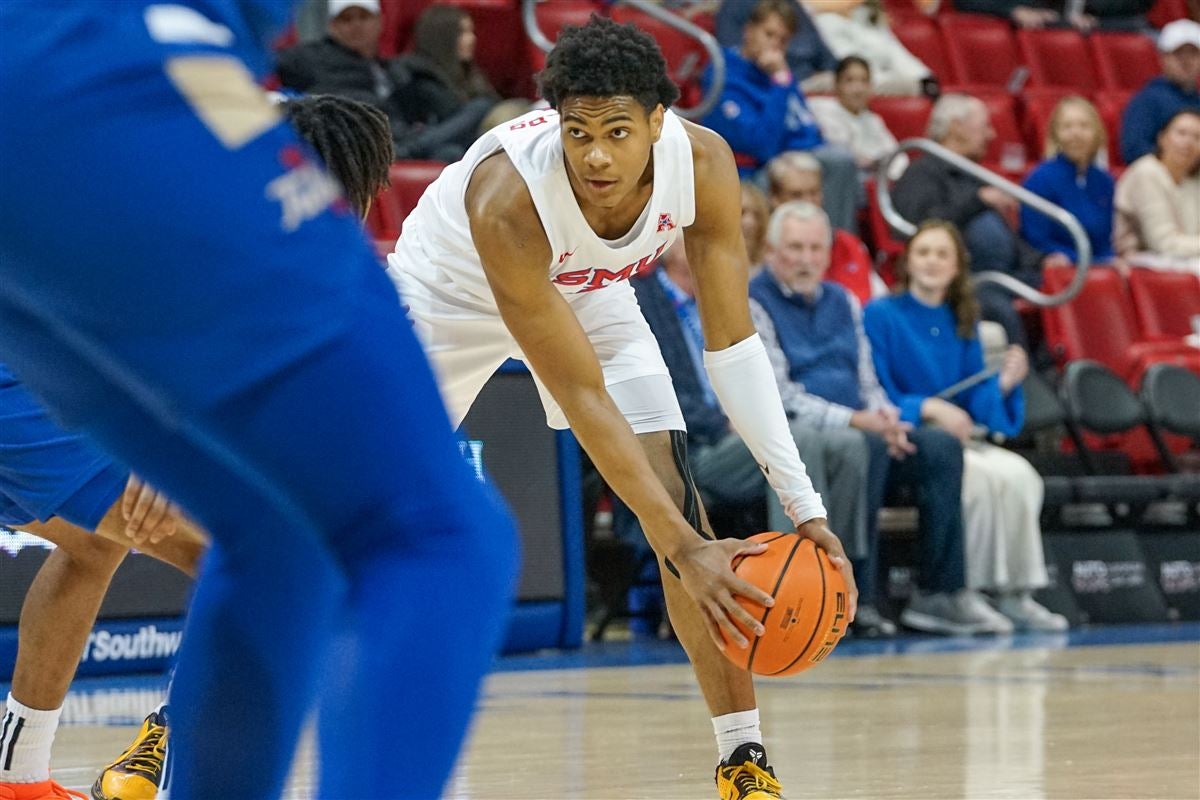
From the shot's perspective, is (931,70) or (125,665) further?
(931,70)

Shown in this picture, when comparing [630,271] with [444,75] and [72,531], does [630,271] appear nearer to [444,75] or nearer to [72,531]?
[72,531]

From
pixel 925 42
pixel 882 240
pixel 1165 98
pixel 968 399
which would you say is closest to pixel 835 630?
pixel 968 399

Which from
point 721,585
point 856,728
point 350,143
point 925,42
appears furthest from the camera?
point 925,42

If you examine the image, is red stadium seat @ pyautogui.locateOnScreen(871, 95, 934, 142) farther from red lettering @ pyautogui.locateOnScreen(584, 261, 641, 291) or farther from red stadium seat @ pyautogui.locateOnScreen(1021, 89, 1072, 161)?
red lettering @ pyautogui.locateOnScreen(584, 261, 641, 291)

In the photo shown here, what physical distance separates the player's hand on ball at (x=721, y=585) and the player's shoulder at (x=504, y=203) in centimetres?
78

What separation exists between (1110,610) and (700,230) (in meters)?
5.83

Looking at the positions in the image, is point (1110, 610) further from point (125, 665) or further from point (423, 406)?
point (423, 406)

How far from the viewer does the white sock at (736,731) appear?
3.43 m

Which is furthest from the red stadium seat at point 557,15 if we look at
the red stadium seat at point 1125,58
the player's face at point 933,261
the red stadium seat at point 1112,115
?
the red stadium seat at point 1125,58

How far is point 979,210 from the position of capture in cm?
1014

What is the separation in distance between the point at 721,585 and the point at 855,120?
25.9 feet

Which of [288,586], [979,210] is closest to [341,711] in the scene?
[288,586]

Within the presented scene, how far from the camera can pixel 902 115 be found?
1123 cm

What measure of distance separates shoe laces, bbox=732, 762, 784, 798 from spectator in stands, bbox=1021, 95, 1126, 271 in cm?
753
